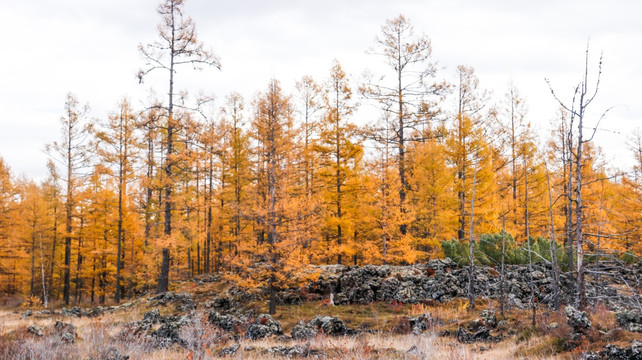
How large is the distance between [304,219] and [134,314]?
8.11 m

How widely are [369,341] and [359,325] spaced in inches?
130

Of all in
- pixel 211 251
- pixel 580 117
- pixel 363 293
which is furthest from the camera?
pixel 211 251

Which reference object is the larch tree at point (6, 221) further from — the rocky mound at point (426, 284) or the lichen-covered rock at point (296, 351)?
the lichen-covered rock at point (296, 351)

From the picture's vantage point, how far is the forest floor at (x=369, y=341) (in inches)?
267

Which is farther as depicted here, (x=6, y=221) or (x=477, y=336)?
(x=6, y=221)

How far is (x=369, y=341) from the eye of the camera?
8945 mm

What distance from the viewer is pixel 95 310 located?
18.9 m

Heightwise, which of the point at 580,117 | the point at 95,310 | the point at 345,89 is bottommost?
the point at 95,310

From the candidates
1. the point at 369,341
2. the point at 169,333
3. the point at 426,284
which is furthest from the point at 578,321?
the point at 169,333

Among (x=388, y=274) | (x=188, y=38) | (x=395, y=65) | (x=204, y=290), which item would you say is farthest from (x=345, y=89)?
(x=204, y=290)

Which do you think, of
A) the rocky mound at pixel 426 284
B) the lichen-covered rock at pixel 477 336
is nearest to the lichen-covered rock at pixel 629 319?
the lichen-covered rock at pixel 477 336

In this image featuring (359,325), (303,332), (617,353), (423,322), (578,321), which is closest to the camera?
(617,353)

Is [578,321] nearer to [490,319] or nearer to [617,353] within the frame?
[617,353]

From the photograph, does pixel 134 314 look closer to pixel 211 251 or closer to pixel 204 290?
pixel 204 290
